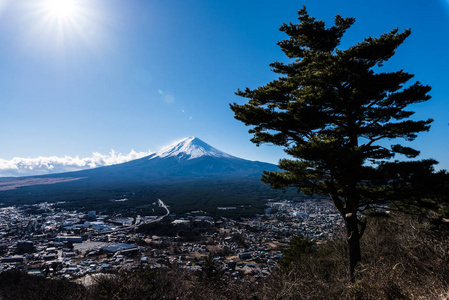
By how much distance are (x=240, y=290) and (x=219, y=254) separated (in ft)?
58.0

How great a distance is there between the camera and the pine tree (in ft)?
18.1

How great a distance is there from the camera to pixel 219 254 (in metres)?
24.1

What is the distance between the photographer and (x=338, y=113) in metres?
6.70

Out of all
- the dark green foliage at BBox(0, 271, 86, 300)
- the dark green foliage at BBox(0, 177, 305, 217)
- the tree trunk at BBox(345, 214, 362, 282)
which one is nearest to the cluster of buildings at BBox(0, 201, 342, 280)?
the dark green foliage at BBox(0, 271, 86, 300)

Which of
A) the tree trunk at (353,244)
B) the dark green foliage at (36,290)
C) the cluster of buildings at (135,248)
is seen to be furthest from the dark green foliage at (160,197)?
the tree trunk at (353,244)

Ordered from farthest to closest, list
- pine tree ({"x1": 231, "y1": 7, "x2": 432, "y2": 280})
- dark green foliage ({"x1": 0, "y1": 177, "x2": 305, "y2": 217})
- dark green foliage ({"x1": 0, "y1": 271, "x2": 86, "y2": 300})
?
1. dark green foliage ({"x1": 0, "y1": 177, "x2": 305, "y2": 217})
2. dark green foliage ({"x1": 0, "y1": 271, "x2": 86, "y2": 300})
3. pine tree ({"x1": 231, "y1": 7, "x2": 432, "y2": 280})

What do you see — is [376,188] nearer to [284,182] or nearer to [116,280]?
[284,182]

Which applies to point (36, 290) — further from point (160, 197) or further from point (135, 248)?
point (160, 197)

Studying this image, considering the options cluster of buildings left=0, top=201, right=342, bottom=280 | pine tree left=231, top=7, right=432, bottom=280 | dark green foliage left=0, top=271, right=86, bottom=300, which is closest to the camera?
pine tree left=231, top=7, right=432, bottom=280

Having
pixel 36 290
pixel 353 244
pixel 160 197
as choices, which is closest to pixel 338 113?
pixel 353 244

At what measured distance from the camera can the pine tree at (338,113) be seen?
5.52 m

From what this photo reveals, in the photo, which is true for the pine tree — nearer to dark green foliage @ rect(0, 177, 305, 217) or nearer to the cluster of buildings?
the cluster of buildings

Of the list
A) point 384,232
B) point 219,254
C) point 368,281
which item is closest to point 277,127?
point 368,281

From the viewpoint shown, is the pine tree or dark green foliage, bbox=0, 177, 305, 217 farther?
dark green foliage, bbox=0, 177, 305, 217
